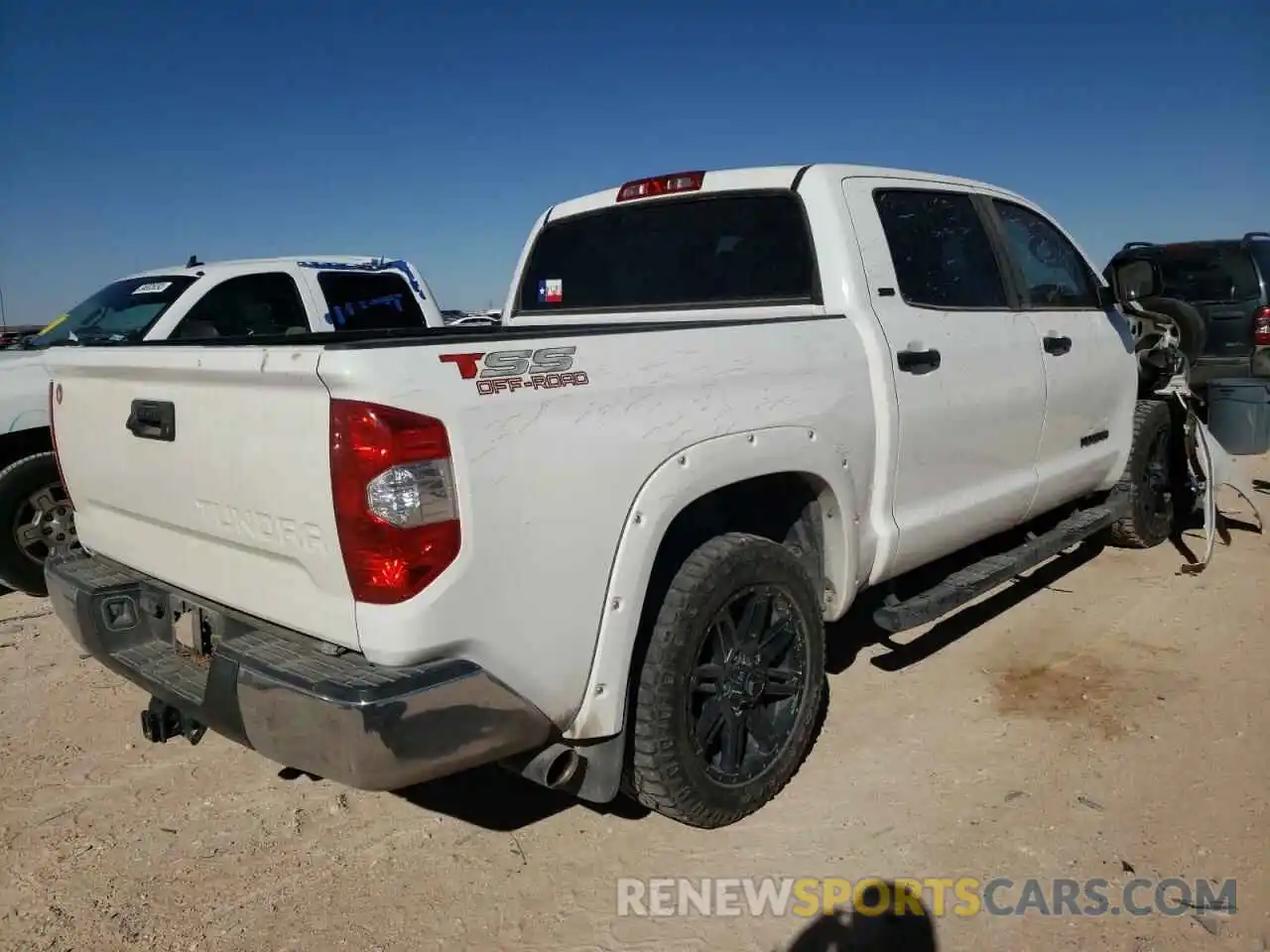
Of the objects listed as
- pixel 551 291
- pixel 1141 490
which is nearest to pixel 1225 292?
pixel 1141 490

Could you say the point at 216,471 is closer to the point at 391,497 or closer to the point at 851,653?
the point at 391,497

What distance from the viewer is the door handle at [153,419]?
2.50m

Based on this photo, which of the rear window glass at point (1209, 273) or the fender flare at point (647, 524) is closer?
the fender flare at point (647, 524)

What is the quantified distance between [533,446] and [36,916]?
1956 millimetres

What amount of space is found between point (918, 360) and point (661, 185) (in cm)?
133

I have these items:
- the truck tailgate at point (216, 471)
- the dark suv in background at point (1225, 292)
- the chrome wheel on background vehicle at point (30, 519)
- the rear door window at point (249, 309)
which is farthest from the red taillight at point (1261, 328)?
the chrome wheel on background vehicle at point (30, 519)

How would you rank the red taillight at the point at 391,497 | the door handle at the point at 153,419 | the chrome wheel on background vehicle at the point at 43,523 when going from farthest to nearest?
1. the chrome wheel on background vehicle at the point at 43,523
2. the door handle at the point at 153,419
3. the red taillight at the point at 391,497

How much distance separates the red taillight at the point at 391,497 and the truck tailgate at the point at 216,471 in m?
0.05

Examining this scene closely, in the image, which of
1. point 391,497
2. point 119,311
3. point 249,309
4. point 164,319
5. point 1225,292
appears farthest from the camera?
point 1225,292

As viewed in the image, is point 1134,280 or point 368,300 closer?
point 1134,280

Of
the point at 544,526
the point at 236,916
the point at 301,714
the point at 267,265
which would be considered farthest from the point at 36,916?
the point at 267,265

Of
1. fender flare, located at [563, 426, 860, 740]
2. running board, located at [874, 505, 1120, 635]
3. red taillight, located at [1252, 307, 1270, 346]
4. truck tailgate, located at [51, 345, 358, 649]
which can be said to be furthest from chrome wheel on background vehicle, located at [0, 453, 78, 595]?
red taillight, located at [1252, 307, 1270, 346]

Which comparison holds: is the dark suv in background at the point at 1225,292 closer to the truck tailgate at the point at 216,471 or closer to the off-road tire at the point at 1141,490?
the off-road tire at the point at 1141,490

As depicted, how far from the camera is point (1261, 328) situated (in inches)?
332
